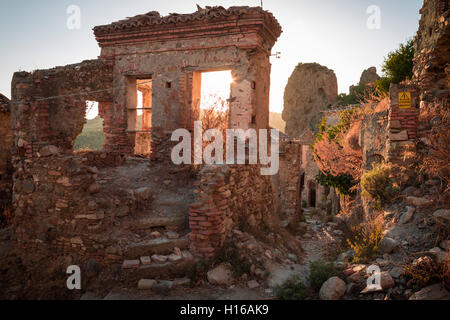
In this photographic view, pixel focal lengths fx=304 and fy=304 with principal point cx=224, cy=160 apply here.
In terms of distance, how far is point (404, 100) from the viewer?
20.4ft

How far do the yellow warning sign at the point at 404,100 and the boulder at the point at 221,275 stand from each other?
4.74 m

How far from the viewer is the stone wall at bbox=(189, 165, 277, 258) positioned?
17.7 feet

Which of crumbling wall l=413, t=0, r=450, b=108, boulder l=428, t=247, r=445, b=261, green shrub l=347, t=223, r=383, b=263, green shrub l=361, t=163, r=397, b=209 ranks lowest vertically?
green shrub l=347, t=223, r=383, b=263

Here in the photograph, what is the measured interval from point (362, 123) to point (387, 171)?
2.67 m

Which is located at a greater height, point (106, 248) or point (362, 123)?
point (362, 123)

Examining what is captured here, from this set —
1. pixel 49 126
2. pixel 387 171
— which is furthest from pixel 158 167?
pixel 387 171

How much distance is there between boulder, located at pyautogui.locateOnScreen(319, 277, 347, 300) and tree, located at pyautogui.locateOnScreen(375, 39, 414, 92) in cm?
1100

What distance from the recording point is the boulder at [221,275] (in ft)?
16.2

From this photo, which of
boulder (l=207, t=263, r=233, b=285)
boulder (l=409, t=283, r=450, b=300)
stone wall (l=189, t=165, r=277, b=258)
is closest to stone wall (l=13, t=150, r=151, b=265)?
stone wall (l=189, t=165, r=277, b=258)

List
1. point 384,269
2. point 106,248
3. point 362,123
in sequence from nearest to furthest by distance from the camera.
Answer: point 384,269 < point 106,248 < point 362,123

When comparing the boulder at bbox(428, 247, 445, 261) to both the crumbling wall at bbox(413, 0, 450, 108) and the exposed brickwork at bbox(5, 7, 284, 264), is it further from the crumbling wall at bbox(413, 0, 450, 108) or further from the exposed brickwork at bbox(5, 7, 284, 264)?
the crumbling wall at bbox(413, 0, 450, 108)

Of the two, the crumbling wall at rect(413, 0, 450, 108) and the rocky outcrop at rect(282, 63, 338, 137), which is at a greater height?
the rocky outcrop at rect(282, 63, 338, 137)

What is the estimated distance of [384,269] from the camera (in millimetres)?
Answer: 4250
